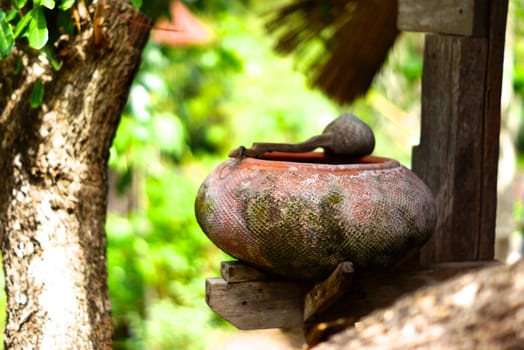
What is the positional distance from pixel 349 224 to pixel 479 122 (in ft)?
2.72

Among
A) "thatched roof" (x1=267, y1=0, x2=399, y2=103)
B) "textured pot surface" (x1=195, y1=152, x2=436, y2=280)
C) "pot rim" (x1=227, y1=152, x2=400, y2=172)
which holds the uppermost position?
"thatched roof" (x1=267, y1=0, x2=399, y2=103)

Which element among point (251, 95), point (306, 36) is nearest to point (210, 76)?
point (251, 95)

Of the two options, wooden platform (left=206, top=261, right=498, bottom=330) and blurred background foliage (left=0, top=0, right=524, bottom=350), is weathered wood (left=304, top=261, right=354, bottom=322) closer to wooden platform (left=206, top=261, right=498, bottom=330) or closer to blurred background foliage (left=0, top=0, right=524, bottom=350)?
wooden platform (left=206, top=261, right=498, bottom=330)

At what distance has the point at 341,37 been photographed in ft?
11.6

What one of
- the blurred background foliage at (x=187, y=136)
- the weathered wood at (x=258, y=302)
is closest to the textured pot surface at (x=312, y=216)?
the weathered wood at (x=258, y=302)

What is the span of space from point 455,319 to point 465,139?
3.22 ft

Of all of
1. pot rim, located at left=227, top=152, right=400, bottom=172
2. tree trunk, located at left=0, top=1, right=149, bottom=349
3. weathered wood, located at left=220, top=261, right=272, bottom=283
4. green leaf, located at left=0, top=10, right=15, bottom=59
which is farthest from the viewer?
tree trunk, located at left=0, top=1, right=149, bottom=349

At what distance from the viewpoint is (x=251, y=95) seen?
7195 millimetres

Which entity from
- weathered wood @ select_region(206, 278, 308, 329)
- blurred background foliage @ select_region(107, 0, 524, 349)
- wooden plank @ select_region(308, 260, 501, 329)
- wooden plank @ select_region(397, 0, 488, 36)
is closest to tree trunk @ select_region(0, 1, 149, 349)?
weathered wood @ select_region(206, 278, 308, 329)

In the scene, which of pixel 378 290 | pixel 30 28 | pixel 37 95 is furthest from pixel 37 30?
pixel 378 290

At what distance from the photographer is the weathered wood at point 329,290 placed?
6.85ft

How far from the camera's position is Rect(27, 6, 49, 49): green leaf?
209cm

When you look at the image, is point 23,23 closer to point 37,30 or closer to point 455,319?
point 37,30

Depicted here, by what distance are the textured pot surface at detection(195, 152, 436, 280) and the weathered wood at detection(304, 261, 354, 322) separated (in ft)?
0.13
